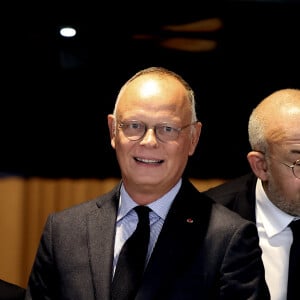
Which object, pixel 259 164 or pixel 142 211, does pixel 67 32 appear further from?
pixel 142 211

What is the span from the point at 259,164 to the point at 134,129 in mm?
627

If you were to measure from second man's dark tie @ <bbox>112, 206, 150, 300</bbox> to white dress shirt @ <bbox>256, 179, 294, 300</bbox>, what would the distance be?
0.50m

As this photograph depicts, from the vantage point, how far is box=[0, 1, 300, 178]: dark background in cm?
414

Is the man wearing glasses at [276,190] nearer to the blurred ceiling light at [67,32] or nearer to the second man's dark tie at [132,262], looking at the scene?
the second man's dark tie at [132,262]

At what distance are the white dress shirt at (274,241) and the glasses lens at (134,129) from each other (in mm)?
609

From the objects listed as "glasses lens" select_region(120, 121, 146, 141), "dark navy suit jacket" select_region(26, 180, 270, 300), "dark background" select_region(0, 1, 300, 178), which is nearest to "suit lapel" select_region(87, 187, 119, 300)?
"dark navy suit jacket" select_region(26, 180, 270, 300)

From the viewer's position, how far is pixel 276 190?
81.5 inches

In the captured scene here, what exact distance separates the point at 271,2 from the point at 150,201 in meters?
2.80

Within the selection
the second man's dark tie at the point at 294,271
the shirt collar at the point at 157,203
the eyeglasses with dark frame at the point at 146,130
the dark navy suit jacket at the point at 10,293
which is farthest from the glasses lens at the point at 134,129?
the second man's dark tie at the point at 294,271

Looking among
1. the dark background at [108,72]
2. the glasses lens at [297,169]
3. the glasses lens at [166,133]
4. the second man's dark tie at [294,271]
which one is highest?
the dark background at [108,72]

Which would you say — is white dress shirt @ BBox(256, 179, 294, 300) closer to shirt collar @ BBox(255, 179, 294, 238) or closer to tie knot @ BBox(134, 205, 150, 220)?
shirt collar @ BBox(255, 179, 294, 238)

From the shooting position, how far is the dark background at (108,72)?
4137 millimetres

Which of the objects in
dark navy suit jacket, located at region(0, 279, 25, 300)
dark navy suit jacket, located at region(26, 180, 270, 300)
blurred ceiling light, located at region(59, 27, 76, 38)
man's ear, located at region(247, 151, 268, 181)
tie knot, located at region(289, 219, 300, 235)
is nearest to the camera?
dark navy suit jacket, located at region(26, 180, 270, 300)

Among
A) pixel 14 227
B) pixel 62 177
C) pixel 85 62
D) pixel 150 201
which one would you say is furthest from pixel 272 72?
pixel 150 201
